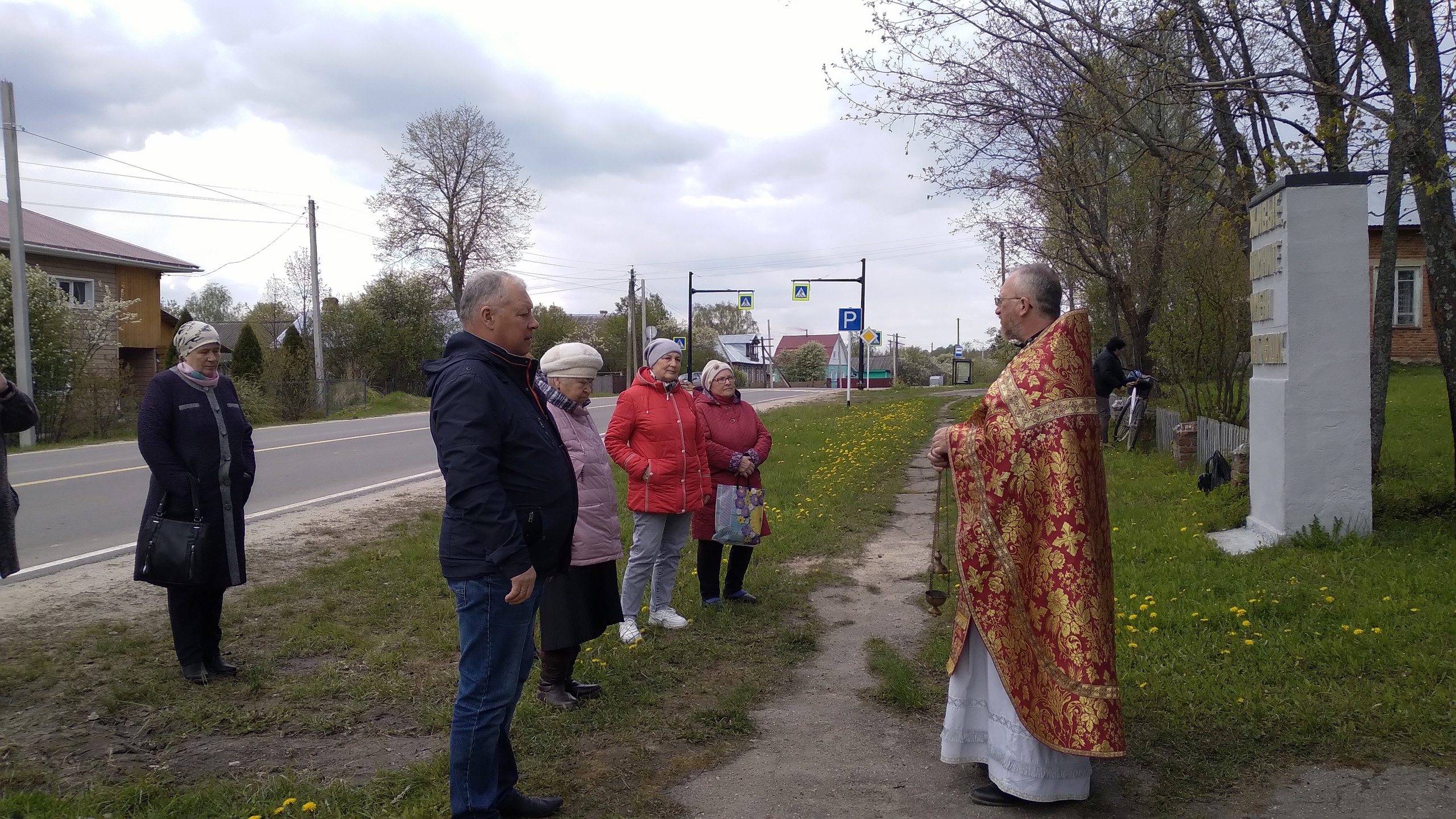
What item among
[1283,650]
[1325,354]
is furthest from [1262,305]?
[1283,650]

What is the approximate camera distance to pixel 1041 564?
12.2ft

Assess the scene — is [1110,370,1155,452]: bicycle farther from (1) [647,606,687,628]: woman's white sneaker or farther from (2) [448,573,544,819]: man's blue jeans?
(2) [448,573,544,819]: man's blue jeans

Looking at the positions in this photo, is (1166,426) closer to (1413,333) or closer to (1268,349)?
(1268,349)

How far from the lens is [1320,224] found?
727cm

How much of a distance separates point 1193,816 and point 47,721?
4844 millimetres

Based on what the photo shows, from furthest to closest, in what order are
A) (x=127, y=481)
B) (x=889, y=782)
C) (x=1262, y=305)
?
1. (x=127, y=481)
2. (x=1262, y=305)
3. (x=889, y=782)

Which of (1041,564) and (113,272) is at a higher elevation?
(113,272)

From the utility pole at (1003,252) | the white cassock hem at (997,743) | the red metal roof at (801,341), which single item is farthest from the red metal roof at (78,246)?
the red metal roof at (801,341)

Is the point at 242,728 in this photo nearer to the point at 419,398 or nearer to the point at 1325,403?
the point at 1325,403

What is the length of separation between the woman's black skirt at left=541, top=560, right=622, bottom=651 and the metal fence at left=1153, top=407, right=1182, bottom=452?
11412 millimetres

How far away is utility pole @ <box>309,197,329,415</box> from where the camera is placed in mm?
31766

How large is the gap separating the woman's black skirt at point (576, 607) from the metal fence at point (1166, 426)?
11412 millimetres

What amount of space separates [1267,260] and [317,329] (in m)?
31.7

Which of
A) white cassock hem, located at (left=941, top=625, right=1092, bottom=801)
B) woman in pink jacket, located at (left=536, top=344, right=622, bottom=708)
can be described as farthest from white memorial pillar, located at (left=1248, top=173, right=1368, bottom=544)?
woman in pink jacket, located at (left=536, top=344, right=622, bottom=708)
